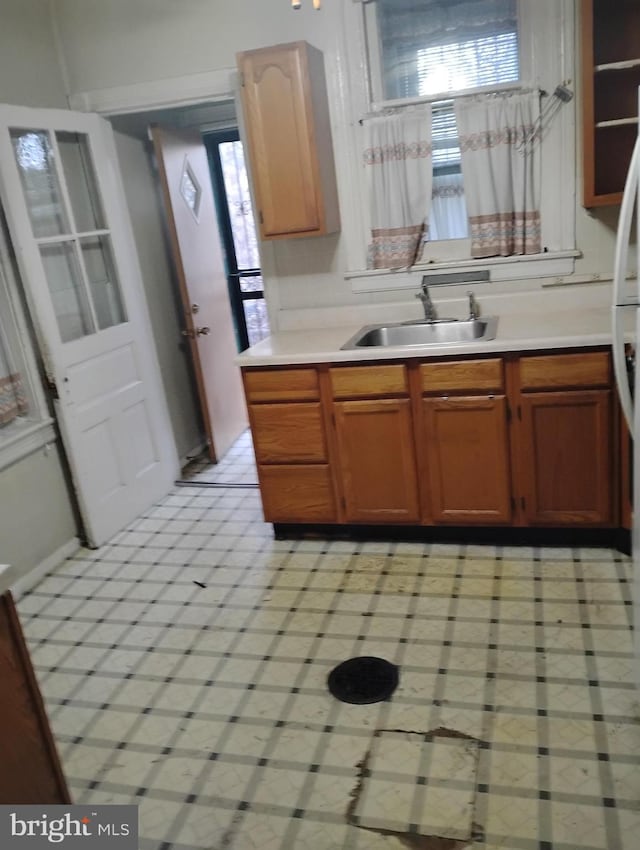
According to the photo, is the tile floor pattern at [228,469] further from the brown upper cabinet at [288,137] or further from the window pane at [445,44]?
the window pane at [445,44]

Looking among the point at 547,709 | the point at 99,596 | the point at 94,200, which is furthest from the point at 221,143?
the point at 547,709

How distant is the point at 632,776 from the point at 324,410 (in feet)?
5.47

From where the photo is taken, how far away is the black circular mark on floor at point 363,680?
215cm

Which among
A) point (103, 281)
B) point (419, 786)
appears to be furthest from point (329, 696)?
point (103, 281)

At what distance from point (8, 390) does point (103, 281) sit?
2.65 feet

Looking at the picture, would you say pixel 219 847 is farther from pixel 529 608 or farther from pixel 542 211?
pixel 542 211

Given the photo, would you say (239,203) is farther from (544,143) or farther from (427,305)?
(544,143)

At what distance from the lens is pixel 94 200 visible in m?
3.45

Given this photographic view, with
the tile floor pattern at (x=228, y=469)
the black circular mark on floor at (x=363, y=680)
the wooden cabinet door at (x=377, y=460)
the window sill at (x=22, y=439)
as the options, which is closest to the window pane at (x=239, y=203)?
the tile floor pattern at (x=228, y=469)

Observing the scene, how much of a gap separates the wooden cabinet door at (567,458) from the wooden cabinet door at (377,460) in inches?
17.9

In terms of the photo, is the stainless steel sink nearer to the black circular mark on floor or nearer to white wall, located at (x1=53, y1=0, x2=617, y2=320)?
white wall, located at (x1=53, y1=0, x2=617, y2=320)

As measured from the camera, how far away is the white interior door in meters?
3.03

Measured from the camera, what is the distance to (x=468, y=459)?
2.79 m

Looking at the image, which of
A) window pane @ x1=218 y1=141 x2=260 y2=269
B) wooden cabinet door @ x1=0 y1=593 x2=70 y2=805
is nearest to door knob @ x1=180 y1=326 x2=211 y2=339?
window pane @ x1=218 y1=141 x2=260 y2=269
